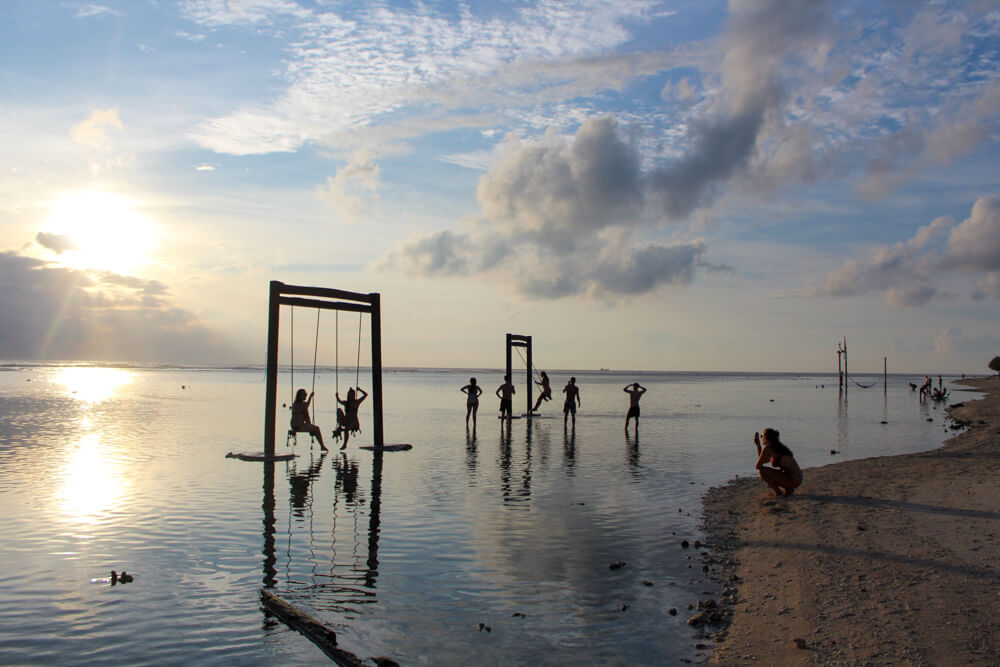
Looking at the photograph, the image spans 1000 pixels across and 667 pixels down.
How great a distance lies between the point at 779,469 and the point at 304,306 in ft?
42.7

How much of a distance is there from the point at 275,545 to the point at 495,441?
14.5m

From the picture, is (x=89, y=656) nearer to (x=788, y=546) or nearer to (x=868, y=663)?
(x=868, y=663)

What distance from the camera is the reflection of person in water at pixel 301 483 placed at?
13.1m

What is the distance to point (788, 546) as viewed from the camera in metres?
9.81

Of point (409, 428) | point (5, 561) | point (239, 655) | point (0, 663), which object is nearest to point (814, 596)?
point (239, 655)

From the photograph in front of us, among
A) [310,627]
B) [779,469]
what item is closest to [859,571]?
[779,469]

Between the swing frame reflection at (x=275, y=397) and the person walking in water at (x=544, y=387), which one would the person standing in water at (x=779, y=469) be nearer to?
the swing frame reflection at (x=275, y=397)

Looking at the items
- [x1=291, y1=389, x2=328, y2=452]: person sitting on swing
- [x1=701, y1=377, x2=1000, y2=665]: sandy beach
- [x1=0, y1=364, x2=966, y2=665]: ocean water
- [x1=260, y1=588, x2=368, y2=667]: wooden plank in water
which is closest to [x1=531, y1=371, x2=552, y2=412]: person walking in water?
[x1=0, y1=364, x2=966, y2=665]: ocean water

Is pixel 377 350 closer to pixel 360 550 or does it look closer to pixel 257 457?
pixel 257 457

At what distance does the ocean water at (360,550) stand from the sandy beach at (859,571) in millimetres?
595

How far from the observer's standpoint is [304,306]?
1952 centimetres

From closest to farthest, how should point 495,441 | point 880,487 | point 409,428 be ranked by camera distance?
point 880,487
point 495,441
point 409,428

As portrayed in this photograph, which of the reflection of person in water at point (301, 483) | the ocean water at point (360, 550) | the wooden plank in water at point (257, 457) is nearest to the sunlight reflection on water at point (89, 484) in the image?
the ocean water at point (360, 550)

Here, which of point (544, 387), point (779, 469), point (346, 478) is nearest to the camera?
point (779, 469)
